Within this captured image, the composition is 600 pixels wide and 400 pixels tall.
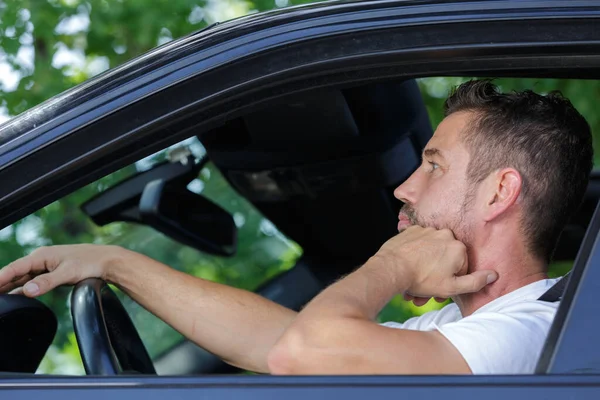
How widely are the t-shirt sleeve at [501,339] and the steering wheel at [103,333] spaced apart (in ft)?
1.99

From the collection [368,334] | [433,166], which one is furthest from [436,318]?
[368,334]

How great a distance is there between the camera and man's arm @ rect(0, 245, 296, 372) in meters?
2.12

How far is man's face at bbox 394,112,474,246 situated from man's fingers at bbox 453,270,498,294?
0.32 ft

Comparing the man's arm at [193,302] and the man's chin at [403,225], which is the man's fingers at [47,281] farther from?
the man's chin at [403,225]

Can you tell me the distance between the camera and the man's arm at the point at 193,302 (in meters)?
2.12

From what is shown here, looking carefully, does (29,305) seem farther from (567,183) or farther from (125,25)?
(125,25)

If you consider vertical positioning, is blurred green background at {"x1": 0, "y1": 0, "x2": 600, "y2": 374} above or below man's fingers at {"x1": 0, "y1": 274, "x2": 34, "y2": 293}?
above

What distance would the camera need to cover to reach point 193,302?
2230 mm

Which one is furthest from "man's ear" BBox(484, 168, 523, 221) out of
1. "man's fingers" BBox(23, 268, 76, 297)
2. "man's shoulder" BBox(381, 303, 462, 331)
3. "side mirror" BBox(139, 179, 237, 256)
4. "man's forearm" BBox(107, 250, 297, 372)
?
"side mirror" BBox(139, 179, 237, 256)

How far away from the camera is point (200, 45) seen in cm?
160

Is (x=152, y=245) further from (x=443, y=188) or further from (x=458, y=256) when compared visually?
(x=458, y=256)

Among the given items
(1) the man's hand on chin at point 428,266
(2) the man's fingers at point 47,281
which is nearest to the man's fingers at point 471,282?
(1) the man's hand on chin at point 428,266

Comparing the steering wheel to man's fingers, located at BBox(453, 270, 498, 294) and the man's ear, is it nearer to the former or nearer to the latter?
man's fingers, located at BBox(453, 270, 498, 294)

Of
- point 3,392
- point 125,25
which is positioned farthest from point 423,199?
point 125,25
